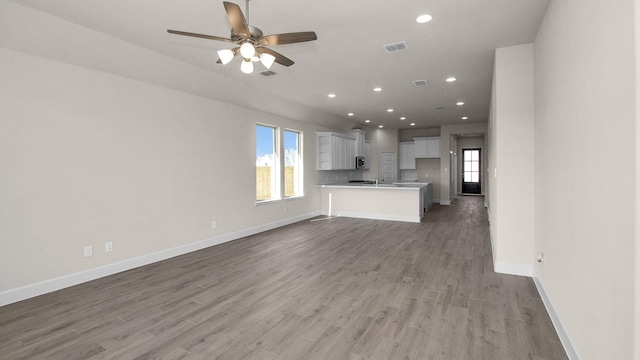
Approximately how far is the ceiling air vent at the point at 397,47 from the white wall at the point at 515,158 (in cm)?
119

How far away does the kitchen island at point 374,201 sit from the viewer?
7793mm

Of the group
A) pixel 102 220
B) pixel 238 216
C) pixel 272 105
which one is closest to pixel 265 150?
pixel 272 105

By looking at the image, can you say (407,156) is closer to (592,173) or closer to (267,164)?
(267,164)

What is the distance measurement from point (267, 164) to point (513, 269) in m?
4.99

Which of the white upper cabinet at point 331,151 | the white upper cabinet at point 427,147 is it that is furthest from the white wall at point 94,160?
the white upper cabinet at point 427,147

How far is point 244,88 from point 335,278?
3.68 metres

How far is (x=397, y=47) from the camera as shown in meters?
3.93

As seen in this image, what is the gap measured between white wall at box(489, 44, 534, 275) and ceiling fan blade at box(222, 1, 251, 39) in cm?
312

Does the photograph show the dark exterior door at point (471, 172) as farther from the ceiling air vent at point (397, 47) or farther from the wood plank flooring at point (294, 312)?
the ceiling air vent at point (397, 47)

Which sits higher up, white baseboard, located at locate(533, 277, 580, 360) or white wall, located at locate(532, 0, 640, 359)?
white wall, located at locate(532, 0, 640, 359)

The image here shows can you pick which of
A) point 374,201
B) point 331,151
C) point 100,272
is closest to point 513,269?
point 374,201

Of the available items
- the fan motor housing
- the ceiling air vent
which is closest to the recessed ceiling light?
the ceiling air vent

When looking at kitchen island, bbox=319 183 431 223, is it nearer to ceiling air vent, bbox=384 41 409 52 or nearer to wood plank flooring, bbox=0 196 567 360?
wood plank flooring, bbox=0 196 567 360

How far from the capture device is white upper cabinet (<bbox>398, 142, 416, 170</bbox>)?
12.5m
